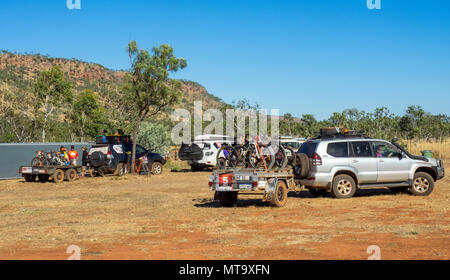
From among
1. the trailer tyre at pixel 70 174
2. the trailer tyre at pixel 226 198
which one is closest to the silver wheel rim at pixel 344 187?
the trailer tyre at pixel 226 198

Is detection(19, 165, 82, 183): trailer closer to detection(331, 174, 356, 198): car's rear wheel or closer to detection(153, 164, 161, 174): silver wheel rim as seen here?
detection(153, 164, 161, 174): silver wheel rim

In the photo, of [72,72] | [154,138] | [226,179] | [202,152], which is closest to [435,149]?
[154,138]

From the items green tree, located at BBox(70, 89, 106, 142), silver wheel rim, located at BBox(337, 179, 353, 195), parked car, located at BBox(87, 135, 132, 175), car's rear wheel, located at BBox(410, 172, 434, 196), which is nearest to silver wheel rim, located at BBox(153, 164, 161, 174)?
parked car, located at BBox(87, 135, 132, 175)

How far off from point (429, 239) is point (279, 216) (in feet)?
12.3

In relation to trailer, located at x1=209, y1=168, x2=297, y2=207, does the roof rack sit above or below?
above

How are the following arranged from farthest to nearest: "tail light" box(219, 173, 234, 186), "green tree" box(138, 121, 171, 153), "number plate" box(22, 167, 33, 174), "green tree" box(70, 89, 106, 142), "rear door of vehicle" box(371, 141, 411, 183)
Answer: "green tree" box(138, 121, 171, 153) < "green tree" box(70, 89, 106, 142) < "number plate" box(22, 167, 33, 174) < "rear door of vehicle" box(371, 141, 411, 183) < "tail light" box(219, 173, 234, 186)

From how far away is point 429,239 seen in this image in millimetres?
8234

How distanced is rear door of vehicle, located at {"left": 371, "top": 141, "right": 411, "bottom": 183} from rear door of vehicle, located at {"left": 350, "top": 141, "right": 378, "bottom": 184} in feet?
0.54

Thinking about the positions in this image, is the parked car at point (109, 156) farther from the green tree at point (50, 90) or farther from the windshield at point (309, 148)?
the windshield at point (309, 148)

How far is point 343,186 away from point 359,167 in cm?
74

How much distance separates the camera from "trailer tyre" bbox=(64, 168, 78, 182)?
2262cm

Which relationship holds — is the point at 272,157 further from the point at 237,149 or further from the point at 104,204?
the point at 104,204

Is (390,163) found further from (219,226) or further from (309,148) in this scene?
Answer: (219,226)
